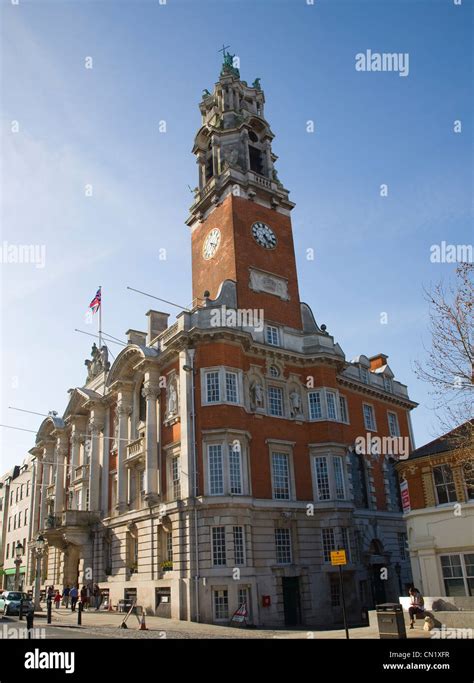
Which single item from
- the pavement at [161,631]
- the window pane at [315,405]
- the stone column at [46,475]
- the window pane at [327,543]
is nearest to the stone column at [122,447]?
the pavement at [161,631]

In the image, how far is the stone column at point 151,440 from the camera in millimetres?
33250

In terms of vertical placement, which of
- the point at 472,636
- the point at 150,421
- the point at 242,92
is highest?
the point at 242,92

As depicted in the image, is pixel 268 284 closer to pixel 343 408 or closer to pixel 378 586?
pixel 343 408

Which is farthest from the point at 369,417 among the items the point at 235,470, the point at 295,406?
the point at 235,470

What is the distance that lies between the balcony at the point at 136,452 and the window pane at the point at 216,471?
278 inches

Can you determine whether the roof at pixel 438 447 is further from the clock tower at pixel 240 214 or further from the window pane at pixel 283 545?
the clock tower at pixel 240 214

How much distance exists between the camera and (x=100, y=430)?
44281mm

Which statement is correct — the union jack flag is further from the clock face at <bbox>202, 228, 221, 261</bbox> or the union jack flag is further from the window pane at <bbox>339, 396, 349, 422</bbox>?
the window pane at <bbox>339, 396, 349, 422</bbox>

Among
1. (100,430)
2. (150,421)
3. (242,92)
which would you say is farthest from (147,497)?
(242,92)

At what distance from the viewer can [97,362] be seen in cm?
5078

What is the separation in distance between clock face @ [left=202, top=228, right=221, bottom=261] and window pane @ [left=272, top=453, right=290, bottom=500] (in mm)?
15250

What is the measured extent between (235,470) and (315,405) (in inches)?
320
